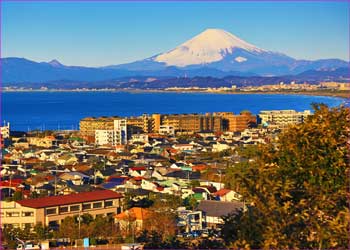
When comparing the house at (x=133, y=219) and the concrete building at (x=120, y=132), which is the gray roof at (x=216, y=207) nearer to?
the house at (x=133, y=219)

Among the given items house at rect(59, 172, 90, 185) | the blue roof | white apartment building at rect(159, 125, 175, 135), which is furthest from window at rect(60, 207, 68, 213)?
white apartment building at rect(159, 125, 175, 135)

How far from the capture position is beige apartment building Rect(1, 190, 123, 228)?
4758 millimetres

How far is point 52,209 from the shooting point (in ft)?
15.9

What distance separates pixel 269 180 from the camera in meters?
1.69

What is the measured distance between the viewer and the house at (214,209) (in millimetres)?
4844

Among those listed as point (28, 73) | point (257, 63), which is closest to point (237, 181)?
point (28, 73)

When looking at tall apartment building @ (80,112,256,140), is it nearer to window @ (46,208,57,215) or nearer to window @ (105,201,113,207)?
Answer: window @ (105,201,113,207)

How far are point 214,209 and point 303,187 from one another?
3.36m

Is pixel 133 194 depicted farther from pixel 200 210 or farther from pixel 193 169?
pixel 193 169

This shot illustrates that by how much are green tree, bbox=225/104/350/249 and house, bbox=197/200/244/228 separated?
2.96 metres

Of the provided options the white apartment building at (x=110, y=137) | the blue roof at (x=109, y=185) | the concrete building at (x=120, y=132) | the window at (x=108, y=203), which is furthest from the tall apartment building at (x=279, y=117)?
the window at (x=108, y=203)

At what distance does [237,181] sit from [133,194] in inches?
167

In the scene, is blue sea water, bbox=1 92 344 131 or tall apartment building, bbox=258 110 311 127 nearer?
tall apartment building, bbox=258 110 311 127

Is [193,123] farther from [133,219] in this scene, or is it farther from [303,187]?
[303,187]
